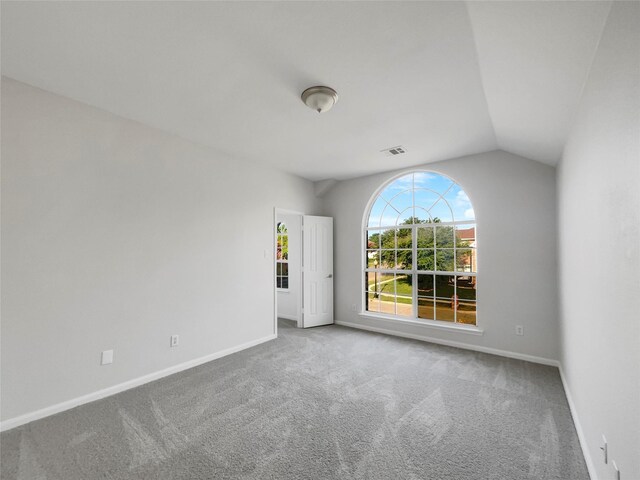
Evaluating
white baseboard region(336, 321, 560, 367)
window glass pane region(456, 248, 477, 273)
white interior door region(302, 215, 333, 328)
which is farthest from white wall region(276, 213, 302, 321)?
window glass pane region(456, 248, 477, 273)

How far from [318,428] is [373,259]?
3.18 m

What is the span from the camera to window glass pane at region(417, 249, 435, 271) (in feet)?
14.1

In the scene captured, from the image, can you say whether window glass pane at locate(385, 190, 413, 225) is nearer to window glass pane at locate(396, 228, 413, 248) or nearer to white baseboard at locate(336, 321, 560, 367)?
window glass pane at locate(396, 228, 413, 248)

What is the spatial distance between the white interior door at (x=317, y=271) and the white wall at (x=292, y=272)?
153mm

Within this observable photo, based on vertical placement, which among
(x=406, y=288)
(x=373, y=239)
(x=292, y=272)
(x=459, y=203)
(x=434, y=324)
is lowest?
(x=434, y=324)

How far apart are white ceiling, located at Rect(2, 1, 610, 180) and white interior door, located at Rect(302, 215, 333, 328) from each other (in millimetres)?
2154

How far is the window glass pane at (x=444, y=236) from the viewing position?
4172mm

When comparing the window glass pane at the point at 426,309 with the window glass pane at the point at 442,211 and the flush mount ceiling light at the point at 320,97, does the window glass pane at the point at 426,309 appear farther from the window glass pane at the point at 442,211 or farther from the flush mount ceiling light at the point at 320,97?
the flush mount ceiling light at the point at 320,97

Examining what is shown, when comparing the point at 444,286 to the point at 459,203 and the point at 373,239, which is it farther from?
the point at 373,239

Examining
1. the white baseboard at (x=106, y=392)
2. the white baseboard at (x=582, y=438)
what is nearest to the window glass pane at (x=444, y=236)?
the white baseboard at (x=582, y=438)

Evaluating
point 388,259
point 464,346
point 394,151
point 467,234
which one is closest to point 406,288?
point 388,259

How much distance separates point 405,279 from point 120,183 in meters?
4.01

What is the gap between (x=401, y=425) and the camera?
84.4 inches

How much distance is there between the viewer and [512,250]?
3582mm
